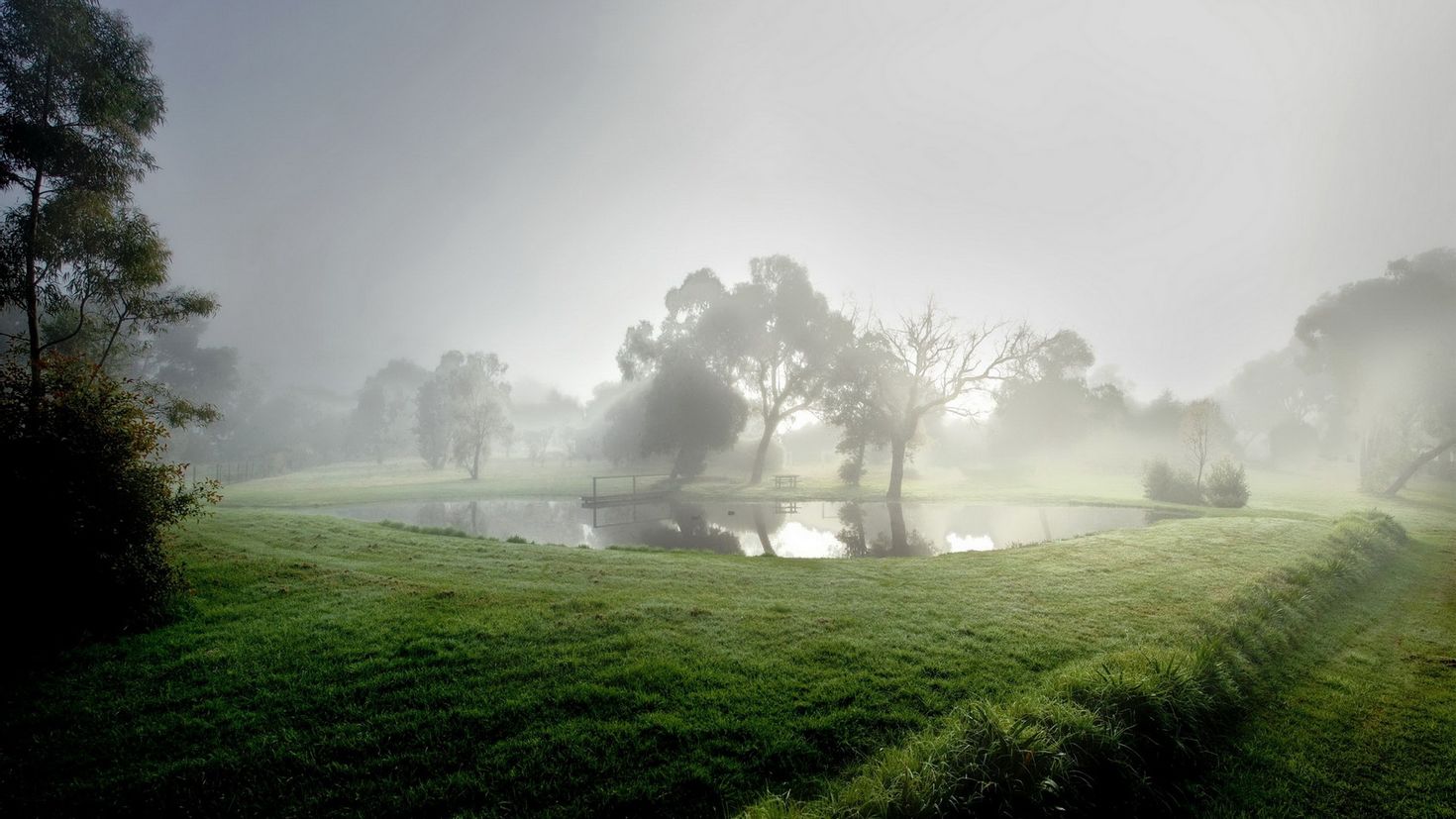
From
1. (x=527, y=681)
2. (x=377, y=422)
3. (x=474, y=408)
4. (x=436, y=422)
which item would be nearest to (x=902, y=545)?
(x=527, y=681)

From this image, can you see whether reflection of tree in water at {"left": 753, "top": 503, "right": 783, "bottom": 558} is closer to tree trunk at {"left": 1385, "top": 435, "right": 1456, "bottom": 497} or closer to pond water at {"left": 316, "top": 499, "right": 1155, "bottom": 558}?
pond water at {"left": 316, "top": 499, "right": 1155, "bottom": 558}

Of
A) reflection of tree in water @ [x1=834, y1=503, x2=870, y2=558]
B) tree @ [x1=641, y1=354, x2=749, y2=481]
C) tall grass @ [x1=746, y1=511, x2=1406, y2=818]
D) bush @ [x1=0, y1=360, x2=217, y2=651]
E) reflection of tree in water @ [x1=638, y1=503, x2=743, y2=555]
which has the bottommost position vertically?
reflection of tree in water @ [x1=834, y1=503, x2=870, y2=558]

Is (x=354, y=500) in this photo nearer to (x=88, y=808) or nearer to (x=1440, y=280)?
(x=88, y=808)

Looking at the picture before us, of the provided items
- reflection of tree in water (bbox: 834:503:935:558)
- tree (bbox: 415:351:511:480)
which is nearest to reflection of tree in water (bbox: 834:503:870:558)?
reflection of tree in water (bbox: 834:503:935:558)

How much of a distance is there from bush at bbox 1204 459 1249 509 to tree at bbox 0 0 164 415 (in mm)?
41081

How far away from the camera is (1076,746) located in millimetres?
4398

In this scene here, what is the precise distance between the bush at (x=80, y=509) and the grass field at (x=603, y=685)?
716 mm

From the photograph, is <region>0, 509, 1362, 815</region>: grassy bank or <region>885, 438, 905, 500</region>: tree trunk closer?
<region>0, 509, 1362, 815</region>: grassy bank

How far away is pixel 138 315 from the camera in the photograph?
12.1m

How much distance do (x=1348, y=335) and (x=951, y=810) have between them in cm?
5133

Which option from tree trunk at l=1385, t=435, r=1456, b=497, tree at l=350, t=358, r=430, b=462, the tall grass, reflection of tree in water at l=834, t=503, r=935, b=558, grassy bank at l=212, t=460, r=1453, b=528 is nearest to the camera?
the tall grass

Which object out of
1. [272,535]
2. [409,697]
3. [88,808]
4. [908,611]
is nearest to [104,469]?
[88,808]

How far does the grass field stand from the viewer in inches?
162

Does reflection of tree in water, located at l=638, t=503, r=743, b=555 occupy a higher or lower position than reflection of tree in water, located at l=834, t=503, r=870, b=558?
higher
